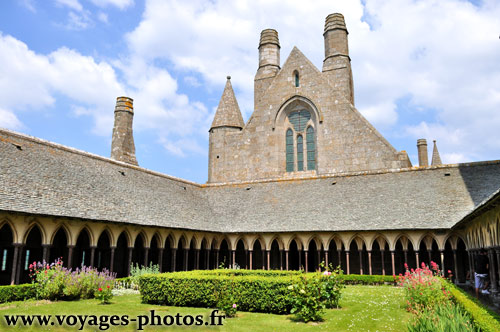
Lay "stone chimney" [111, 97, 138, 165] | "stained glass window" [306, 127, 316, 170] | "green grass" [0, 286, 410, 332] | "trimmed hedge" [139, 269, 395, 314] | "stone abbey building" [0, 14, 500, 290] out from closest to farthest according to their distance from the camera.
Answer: "green grass" [0, 286, 410, 332]
"trimmed hedge" [139, 269, 395, 314]
"stone abbey building" [0, 14, 500, 290]
"stone chimney" [111, 97, 138, 165]
"stained glass window" [306, 127, 316, 170]

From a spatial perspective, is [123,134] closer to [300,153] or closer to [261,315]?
[300,153]

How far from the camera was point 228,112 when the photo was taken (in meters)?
37.0

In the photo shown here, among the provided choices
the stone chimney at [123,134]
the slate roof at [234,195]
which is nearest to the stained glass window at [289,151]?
the slate roof at [234,195]

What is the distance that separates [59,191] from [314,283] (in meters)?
11.6

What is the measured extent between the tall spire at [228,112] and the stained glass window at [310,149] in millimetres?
6271

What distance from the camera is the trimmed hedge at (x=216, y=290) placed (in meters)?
13.2

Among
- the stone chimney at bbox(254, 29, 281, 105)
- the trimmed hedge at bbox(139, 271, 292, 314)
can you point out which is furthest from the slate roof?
the stone chimney at bbox(254, 29, 281, 105)

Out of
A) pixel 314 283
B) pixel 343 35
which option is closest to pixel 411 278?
pixel 314 283

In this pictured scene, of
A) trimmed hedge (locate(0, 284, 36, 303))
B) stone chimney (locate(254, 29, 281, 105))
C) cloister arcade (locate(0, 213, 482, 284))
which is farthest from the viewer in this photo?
stone chimney (locate(254, 29, 281, 105))

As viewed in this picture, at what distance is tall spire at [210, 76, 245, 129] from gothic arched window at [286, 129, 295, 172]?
4.52m

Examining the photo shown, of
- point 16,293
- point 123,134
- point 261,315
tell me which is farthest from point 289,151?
point 16,293

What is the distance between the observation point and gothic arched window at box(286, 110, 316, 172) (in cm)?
3409

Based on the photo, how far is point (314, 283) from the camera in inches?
489

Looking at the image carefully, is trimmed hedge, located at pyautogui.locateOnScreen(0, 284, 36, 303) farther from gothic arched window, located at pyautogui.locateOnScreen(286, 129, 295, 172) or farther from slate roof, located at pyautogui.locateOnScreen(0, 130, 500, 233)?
gothic arched window, located at pyautogui.locateOnScreen(286, 129, 295, 172)
